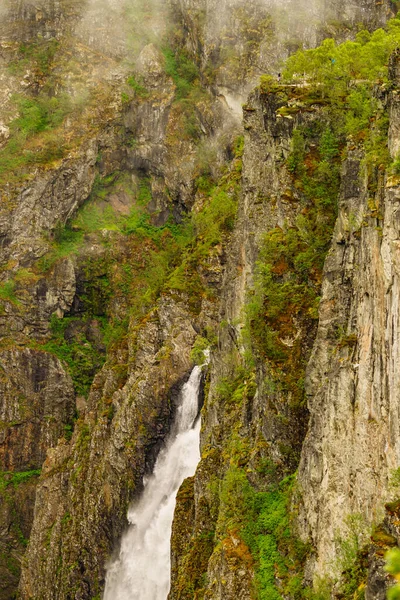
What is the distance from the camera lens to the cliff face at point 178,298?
24.9 meters

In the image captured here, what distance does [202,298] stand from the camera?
57.4 m

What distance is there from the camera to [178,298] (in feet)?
190

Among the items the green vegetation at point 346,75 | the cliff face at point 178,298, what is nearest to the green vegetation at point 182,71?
the cliff face at point 178,298

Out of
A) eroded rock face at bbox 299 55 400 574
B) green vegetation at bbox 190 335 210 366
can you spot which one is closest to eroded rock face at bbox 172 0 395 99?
Answer: green vegetation at bbox 190 335 210 366

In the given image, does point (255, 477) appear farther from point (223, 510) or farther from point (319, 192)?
point (319, 192)

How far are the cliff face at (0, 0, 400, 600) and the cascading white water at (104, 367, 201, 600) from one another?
1.42 meters

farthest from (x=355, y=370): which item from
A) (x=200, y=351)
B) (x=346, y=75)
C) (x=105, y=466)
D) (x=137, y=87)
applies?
(x=137, y=87)

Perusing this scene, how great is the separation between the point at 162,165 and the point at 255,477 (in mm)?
56227

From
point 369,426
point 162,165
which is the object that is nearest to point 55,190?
point 162,165

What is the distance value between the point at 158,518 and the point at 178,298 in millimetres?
18211

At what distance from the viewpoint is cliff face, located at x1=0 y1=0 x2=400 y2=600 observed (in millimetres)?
24922

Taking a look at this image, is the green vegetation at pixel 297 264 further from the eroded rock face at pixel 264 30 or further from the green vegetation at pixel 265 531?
the eroded rock face at pixel 264 30

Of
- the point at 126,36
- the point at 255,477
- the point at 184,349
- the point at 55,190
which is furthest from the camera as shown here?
the point at 126,36

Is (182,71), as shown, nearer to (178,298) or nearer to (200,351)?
(178,298)
